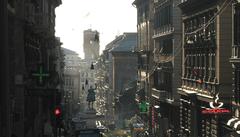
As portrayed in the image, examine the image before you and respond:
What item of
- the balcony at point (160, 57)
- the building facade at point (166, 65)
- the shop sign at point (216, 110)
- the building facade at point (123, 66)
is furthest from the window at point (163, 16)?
the building facade at point (123, 66)

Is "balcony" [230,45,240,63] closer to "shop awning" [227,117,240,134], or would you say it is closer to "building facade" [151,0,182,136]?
"shop awning" [227,117,240,134]

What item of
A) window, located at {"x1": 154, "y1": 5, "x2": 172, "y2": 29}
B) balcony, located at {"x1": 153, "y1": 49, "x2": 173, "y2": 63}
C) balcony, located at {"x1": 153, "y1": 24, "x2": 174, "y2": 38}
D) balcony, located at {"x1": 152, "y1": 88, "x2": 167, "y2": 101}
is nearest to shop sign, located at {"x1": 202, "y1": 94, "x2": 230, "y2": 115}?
balcony, located at {"x1": 153, "y1": 24, "x2": 174, "y2": 38}

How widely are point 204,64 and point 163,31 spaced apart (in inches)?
890

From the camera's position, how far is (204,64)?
4831 centimetres

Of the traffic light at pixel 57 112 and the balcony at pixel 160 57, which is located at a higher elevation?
the balcony at pixel 160 57

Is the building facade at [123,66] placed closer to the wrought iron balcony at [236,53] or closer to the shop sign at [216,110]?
the shop sign at [216,110]

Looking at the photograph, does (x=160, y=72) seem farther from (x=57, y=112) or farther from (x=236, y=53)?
(x=57, y=112)

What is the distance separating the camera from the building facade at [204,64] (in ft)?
140

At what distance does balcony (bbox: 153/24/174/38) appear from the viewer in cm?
6551

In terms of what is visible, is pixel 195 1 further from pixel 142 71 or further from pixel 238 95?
pixel 142 71

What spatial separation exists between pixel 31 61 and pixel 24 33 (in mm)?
4245

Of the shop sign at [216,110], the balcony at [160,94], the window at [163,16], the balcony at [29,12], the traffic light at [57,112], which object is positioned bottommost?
the balcony at [160,94]

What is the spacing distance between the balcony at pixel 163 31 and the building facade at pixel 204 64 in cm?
879

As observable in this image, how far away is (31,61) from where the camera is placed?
37094mm
